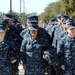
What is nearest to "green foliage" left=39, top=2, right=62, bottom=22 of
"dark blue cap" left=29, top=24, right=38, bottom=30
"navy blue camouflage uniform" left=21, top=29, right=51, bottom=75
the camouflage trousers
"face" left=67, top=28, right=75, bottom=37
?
"face" left=67, top=28, right=75, bottom=37

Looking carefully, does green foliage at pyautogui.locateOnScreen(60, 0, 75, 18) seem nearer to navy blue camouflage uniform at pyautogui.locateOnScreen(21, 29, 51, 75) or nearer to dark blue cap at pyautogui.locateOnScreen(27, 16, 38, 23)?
dark blue cap at pyautogui.locateOnScreen(27, 16, 38, 23)

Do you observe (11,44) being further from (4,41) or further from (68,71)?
(68,71)

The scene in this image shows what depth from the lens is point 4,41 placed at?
8.40 metres

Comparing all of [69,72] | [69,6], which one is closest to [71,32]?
[69,72]

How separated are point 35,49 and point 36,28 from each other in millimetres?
479

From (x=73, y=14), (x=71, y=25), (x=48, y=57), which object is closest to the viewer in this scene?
(x=48, y=57)

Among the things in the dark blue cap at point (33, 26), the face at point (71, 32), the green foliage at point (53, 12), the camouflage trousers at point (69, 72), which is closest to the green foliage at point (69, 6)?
the green foliage at point (53, 12)

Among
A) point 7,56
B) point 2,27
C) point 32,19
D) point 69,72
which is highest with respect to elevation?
point 32,19

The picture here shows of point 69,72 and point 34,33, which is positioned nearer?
point 34,33

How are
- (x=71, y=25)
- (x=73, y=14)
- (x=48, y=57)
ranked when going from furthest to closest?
1. (x=73, y=14)
2. (x=71, y=25)
3. (x=48, y=57)

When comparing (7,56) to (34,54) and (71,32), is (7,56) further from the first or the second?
(71,32)

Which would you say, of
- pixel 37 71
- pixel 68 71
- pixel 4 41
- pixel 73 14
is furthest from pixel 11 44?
pixel 73 14

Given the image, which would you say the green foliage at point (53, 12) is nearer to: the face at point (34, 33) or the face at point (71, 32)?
the face at point (71, 32)

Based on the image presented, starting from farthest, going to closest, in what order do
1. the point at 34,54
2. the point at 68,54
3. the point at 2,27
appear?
1. the point at 68,54
2. the point at 2,27
3. the point at 34,54
